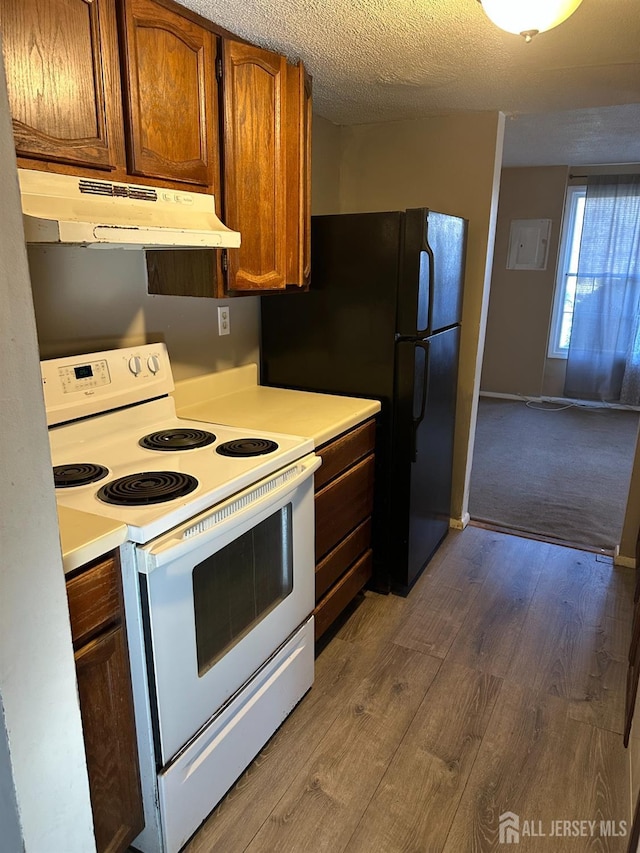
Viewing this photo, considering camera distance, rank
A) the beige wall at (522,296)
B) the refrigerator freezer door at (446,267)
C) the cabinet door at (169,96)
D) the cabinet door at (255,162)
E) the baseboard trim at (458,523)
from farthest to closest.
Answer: the beige wall at (522,296)
the baseboard trim at (458,523)
the refrigerator freezer door at (446,267)
the cabinet door at (255,162)
the cabinet door at (169,96)

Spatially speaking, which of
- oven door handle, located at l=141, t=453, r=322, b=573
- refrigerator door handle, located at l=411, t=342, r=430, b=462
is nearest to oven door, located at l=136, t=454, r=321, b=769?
oven door handle, located at l=141, t=453, r=322, b=573

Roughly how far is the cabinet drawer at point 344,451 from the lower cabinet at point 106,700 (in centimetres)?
91

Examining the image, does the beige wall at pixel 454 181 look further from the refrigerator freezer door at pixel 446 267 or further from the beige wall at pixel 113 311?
the beige wall at pixel 113 311

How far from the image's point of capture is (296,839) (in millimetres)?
1525

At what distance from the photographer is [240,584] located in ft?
5.22

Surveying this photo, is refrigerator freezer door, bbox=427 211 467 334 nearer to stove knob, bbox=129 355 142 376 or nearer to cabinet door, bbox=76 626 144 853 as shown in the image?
stove knob, bbox=129 355 142 376

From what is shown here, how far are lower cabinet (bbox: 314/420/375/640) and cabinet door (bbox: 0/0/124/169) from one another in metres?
1.13

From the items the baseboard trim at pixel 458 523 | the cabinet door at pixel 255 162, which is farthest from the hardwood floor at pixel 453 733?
the cabinet door at pixel 255 162

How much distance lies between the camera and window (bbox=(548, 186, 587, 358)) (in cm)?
576

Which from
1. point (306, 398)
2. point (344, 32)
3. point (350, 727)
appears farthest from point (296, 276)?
point (350, 727)

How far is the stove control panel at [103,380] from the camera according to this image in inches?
65.5

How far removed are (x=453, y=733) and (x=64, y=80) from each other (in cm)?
216

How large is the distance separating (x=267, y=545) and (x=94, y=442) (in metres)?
0.63

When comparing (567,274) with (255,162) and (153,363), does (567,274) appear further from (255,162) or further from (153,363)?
(153,363)
